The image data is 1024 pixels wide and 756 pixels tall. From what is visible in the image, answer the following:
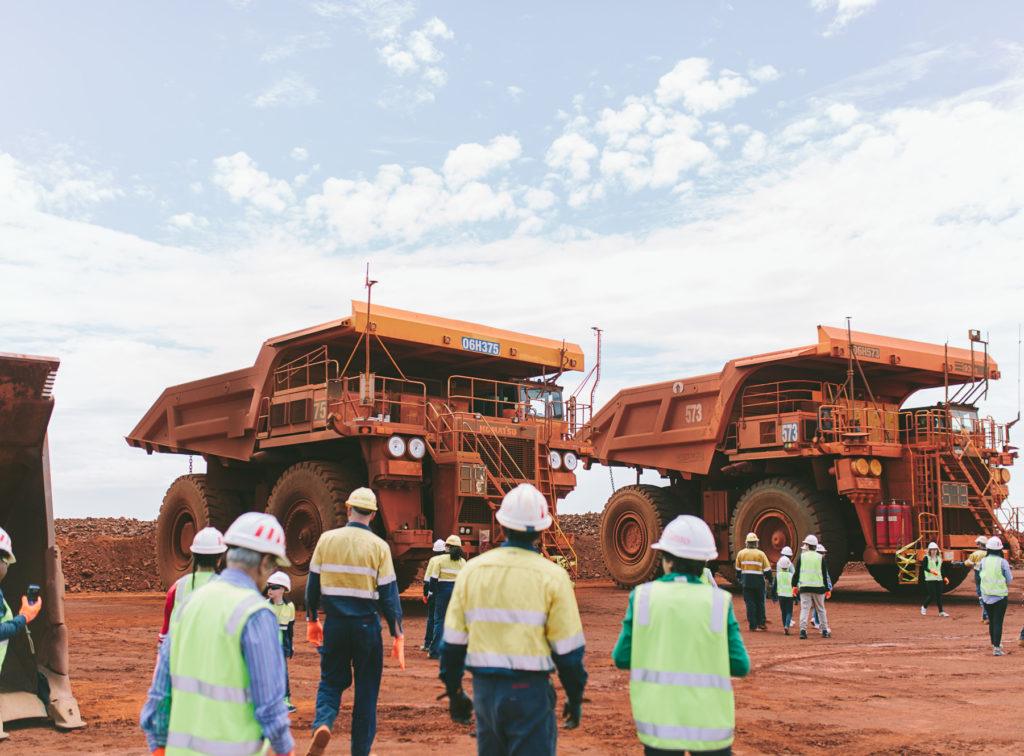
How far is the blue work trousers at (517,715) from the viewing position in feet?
12.9

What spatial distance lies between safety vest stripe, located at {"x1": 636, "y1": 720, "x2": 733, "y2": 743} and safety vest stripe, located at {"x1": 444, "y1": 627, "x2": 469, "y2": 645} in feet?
2.57

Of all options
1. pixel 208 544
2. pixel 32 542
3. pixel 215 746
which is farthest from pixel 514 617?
pixel 32 542

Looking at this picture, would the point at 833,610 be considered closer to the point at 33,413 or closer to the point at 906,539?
the point at 906,539

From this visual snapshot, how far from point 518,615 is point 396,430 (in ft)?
33.7

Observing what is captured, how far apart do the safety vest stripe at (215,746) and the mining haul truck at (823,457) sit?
13420 millimetres

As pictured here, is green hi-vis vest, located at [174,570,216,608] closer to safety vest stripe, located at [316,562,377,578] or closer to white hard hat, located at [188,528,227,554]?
white hard hat, located at [188,528,227,554]

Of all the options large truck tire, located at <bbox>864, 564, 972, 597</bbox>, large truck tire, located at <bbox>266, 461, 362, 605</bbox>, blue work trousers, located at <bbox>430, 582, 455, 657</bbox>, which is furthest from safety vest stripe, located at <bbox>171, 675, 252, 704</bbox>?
large truck tire, located at <bbox>864, 564, 972, 597</bbox>

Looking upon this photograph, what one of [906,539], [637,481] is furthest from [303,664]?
[637,481]

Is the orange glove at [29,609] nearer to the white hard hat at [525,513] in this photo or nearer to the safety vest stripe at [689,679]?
the white hard hat at [525,513]

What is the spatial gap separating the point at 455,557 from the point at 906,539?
9.43m

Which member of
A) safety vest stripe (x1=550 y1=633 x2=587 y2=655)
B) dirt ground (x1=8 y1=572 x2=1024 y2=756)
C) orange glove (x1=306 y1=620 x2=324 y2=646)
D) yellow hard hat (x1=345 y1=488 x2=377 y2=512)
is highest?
yellow hard hat (x1=345 y1=488 x2=377 y2=512)

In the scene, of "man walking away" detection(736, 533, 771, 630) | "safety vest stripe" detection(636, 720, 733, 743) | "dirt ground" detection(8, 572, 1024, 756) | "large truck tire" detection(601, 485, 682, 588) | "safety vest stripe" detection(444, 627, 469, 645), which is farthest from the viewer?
"large truck tire" detection(601, 485, 682, 588)

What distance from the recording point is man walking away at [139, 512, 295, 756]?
10.7 feet

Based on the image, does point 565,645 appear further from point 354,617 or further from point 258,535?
point 354,617
